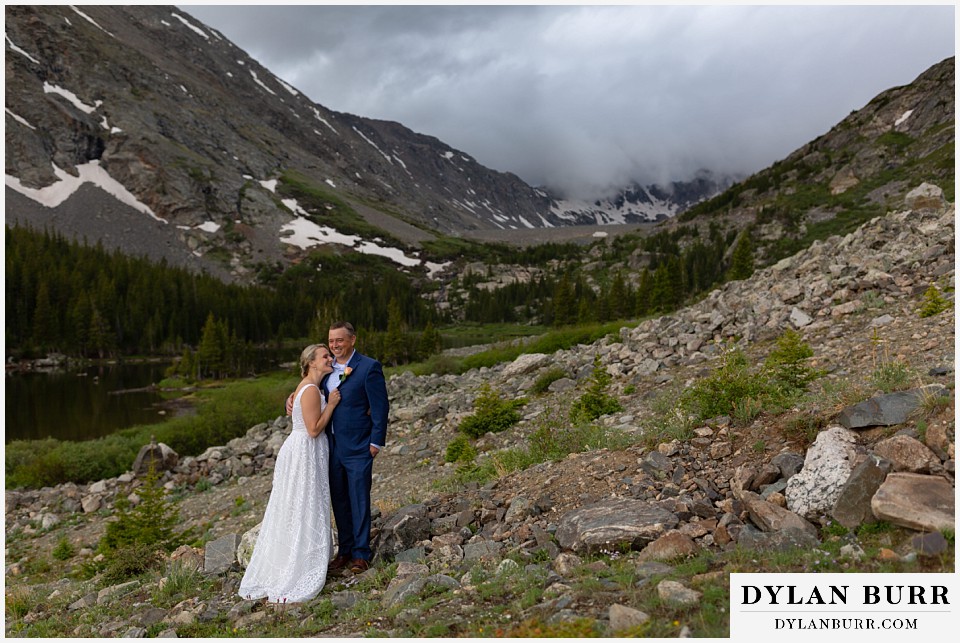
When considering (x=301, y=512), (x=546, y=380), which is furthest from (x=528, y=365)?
(x=301, y=512)

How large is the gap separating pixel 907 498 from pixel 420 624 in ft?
13.8

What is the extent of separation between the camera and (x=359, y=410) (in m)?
6.44

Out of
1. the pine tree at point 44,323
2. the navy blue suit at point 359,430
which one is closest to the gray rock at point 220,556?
the navy blue suit at point 359,430

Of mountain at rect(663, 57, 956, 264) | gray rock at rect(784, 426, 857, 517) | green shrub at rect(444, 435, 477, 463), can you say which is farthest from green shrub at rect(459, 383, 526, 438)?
mountain at rect(663, 57, 956, 264)

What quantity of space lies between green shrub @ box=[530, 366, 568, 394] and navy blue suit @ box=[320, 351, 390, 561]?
39.5 feet

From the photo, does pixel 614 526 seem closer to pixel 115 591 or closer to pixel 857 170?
pixel 115 591

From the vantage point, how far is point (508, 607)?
446 centimetres

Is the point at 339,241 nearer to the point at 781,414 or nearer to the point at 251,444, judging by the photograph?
A: the point at 251,444

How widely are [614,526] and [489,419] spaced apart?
30.3 ft

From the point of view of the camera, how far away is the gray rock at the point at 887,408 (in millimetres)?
5480

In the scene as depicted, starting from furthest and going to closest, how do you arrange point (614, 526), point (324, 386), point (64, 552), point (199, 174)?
1. point (199, 174)
2. point (64, 552)
3. point (324, 386)
4. point (614, 526)

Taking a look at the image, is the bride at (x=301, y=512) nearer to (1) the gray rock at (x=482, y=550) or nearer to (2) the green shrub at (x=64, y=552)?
(1) the gray rock at (x=482, y=550)

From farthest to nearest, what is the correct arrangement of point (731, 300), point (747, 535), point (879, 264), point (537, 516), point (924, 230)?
point (731, 300), point (924, 230), point (879, 264), point (537, 516), point (747, 535)

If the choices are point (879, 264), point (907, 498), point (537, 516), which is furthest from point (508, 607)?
point (879, 264)
